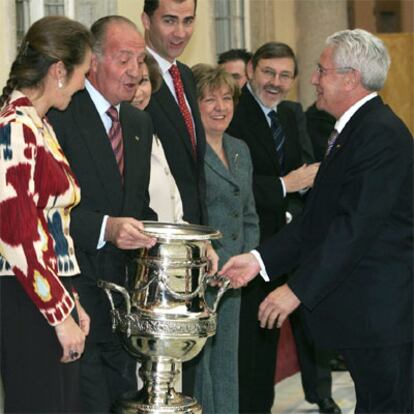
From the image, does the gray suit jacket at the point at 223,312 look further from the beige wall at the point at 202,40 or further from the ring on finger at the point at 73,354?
the beige wall at the point at 202,40

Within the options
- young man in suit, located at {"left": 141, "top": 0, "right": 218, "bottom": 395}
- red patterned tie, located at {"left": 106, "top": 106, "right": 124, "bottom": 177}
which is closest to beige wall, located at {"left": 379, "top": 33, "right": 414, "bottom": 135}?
young man in suit, located at {"left": 141, "top": 0, "right": 218, "bottom": 395}

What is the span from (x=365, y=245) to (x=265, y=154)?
7.04 ft

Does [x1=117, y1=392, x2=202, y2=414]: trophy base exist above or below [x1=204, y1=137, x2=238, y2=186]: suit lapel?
below

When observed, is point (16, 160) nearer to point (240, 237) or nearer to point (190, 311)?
point (190, 311)

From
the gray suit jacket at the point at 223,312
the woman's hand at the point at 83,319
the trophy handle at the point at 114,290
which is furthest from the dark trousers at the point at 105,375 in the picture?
the gray suit jacket at the point at 223,312

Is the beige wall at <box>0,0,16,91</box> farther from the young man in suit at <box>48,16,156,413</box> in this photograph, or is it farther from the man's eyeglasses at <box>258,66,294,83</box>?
the man's eyeglasses at <box>258,66,294,83</box>

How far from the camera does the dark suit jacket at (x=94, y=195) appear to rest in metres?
4.71

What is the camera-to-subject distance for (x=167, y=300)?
467 centimetres

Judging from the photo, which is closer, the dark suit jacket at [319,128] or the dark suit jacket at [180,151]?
the dark suit jacket at [180,151]

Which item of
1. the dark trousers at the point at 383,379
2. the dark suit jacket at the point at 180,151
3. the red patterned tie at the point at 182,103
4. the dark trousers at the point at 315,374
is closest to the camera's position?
the dark trousers at the point at 383,379

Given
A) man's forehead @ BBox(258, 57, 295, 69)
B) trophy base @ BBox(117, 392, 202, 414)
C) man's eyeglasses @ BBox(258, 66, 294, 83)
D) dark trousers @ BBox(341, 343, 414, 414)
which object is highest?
man's forehead @ BBox(258, 57, 295, 69)

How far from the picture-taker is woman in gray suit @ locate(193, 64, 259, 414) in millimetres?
6059

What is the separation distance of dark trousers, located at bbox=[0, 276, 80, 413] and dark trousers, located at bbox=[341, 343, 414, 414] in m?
1.30

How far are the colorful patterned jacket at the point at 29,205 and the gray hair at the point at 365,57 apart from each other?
1446 mm
